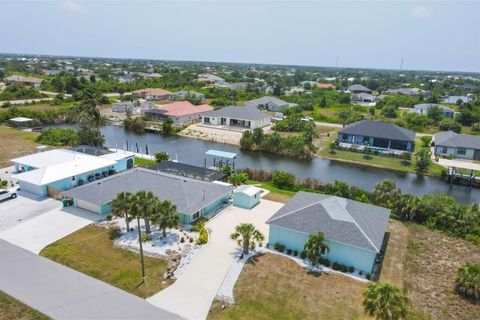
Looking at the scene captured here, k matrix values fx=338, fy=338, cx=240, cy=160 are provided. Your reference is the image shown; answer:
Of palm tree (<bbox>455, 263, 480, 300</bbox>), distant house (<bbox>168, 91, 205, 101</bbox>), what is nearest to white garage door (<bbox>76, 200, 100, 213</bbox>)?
palm tree (<bbox>455, 263, 480, 300</bbox>)

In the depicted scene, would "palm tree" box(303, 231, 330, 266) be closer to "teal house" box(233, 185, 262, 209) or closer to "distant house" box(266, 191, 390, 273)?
"distant house" box(266, 191, 390, 273)

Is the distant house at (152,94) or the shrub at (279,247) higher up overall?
the distant house at (152,94)

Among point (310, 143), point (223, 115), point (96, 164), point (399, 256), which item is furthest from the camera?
point (223, 115)

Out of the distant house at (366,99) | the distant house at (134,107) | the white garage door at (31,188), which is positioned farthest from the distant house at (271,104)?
the white garage door at (31,188)

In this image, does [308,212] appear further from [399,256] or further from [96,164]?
Result: [96,164]

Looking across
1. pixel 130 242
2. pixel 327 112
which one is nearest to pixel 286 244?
pixel 130 242

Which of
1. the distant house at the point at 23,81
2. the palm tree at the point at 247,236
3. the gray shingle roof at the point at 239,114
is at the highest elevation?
the distant house at the point at 23,81

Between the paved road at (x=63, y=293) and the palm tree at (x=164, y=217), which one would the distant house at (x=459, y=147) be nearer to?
the palm tree at (x=164, y=217)

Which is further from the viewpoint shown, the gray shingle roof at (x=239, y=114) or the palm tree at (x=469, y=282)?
the gray shingle roof at (x=239, y=114)
